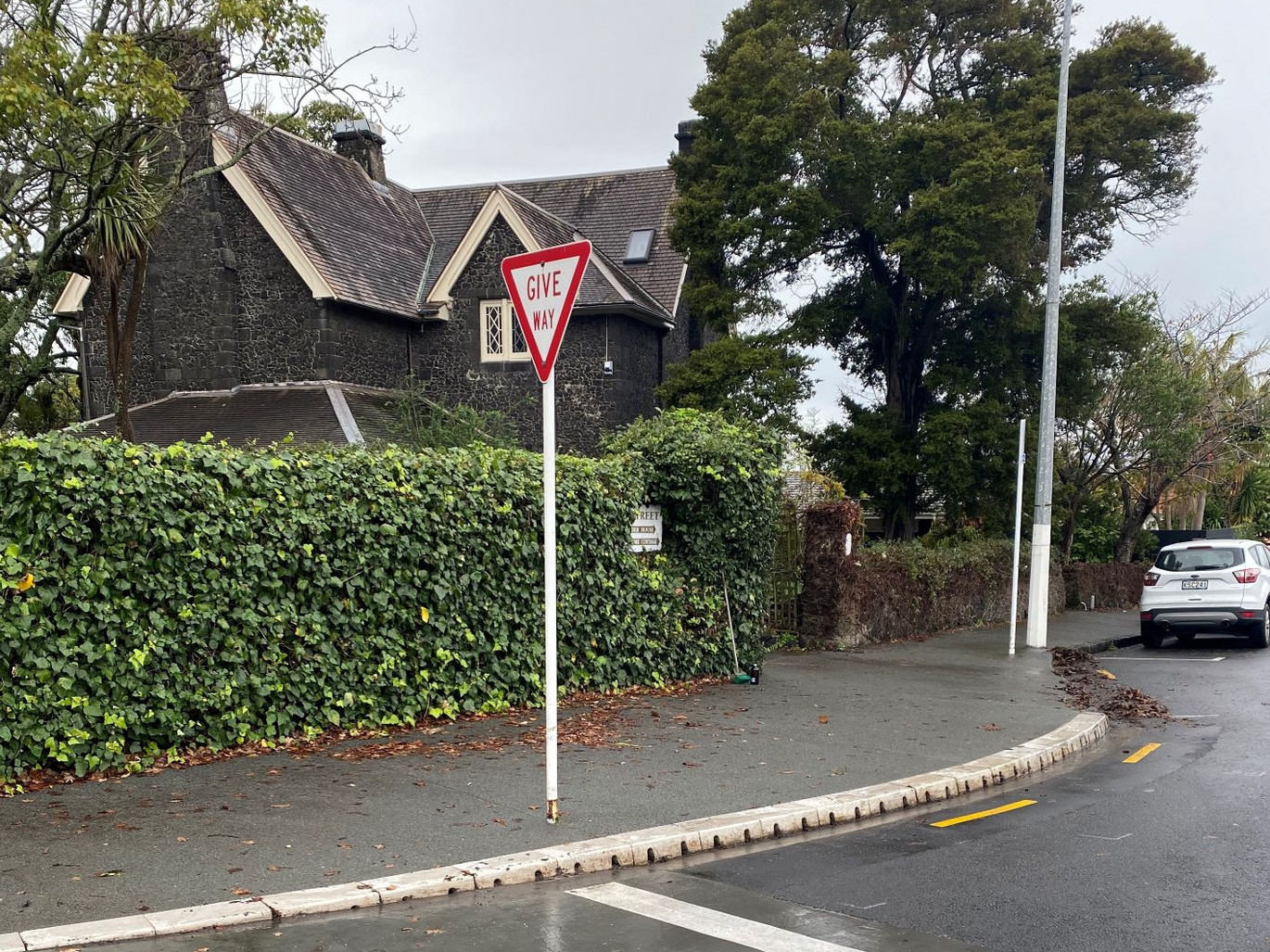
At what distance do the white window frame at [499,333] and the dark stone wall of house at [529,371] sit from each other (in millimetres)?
113

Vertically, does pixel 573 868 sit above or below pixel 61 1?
below

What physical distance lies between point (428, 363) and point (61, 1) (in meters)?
13.1

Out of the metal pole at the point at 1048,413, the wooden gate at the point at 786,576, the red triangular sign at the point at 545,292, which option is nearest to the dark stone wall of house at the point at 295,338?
the wooden gate at the point at 786,576

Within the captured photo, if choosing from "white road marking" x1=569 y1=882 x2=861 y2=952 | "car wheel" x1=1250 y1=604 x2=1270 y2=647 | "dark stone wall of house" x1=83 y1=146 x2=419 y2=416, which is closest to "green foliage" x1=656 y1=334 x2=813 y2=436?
"dark stone wall of house" x1=83 y1=146 x2=419 y2=416

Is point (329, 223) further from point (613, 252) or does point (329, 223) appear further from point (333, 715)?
point (333, 715)

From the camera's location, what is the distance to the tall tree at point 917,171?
23.3m

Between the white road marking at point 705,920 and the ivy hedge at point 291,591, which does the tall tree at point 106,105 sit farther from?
the white road marking at point 705,920

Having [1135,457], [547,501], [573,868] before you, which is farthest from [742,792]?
[1135,457]

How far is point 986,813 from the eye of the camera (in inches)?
301

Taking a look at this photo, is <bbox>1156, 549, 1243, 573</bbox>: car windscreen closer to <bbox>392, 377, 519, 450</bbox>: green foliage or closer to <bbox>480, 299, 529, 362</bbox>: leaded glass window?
<bbox>392, 377, 519, 450</bbox>: green foliage

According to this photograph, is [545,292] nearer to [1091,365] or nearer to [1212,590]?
[1212,590]

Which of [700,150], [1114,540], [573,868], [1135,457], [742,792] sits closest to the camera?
[573,868]

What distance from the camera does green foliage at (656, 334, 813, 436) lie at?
2291cm

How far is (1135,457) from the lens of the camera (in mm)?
32281
